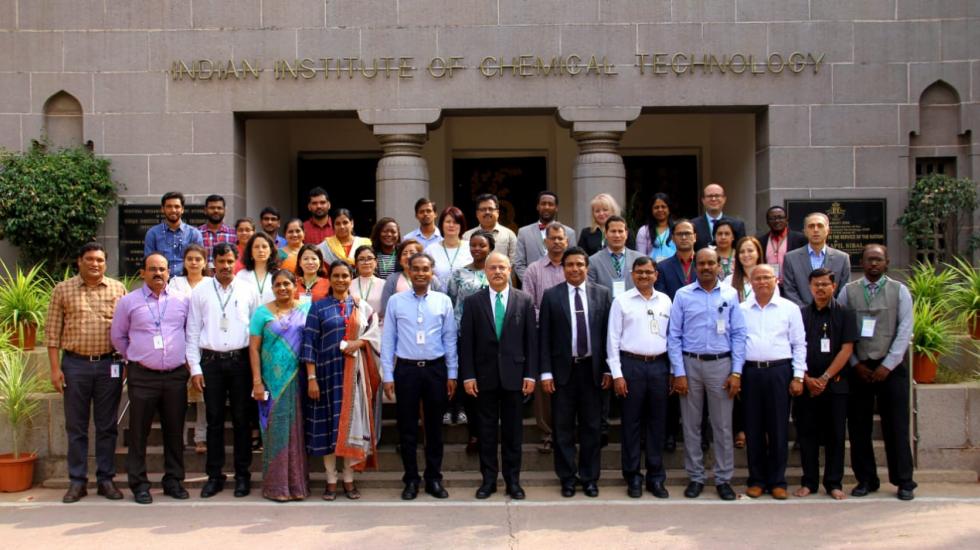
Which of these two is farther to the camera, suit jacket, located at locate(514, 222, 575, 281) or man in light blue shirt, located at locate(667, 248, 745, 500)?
suit jacket, located at locate(514, 222, 575, 281)

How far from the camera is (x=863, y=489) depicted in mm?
7445

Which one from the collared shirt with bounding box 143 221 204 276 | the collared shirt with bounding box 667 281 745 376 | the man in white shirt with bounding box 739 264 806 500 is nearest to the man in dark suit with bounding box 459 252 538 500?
the collared shirt with bounding box 667 281 745 376

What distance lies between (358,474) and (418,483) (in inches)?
26.1

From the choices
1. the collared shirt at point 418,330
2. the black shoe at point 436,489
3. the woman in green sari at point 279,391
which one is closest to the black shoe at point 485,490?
the black shoe at point 436,489

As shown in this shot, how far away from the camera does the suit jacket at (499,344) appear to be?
734 cm

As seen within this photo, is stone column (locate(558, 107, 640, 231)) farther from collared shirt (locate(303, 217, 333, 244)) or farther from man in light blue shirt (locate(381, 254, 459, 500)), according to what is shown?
man in light blue shirt (locate(381, 254, 459, 500))

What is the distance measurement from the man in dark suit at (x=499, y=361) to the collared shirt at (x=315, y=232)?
2.55 metres

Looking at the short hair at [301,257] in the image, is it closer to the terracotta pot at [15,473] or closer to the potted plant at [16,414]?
the potted plant at [16,414]

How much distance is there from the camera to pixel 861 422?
748 centimetres

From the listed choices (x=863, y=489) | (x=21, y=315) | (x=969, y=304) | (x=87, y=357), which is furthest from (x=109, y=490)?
(x=969, y=304)

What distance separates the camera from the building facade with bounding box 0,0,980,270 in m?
11.5

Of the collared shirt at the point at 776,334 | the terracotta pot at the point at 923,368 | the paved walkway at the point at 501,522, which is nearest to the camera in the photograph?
the paved walkway at the point at 501,522

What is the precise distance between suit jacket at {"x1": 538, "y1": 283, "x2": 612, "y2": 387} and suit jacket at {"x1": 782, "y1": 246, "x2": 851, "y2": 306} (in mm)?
1798

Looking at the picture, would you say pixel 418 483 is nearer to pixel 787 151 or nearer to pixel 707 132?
pixel 787 151
